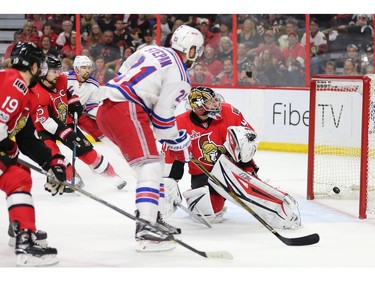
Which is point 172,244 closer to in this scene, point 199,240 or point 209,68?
point 199,240

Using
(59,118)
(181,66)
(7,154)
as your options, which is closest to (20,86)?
(7,154)

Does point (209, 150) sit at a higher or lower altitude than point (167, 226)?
higher

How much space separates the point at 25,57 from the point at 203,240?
134 cm

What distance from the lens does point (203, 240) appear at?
4.68m

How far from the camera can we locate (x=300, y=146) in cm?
858

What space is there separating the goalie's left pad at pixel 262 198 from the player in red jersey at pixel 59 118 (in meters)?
1.43

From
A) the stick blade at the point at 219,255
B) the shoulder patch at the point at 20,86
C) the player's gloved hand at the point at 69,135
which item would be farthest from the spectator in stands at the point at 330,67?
the shoulder patch at the point at 20,86

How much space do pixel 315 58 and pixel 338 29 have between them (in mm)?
345

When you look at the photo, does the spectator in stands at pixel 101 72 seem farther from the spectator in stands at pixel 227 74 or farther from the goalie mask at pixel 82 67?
the goalie mask at pixel 82 67

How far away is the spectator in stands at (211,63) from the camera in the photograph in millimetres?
9305

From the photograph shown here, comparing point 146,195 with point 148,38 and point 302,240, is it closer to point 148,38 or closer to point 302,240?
point 302,240

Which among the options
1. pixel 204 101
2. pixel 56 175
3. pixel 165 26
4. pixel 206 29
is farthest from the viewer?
pixel 165 26

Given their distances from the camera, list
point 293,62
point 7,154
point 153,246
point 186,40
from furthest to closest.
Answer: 1. point 293,62
2. point 186,40
3. point 153,246
4. point 7,154

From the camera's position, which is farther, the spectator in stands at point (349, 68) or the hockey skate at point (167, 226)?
the spectator in stands at point (349, 68)
